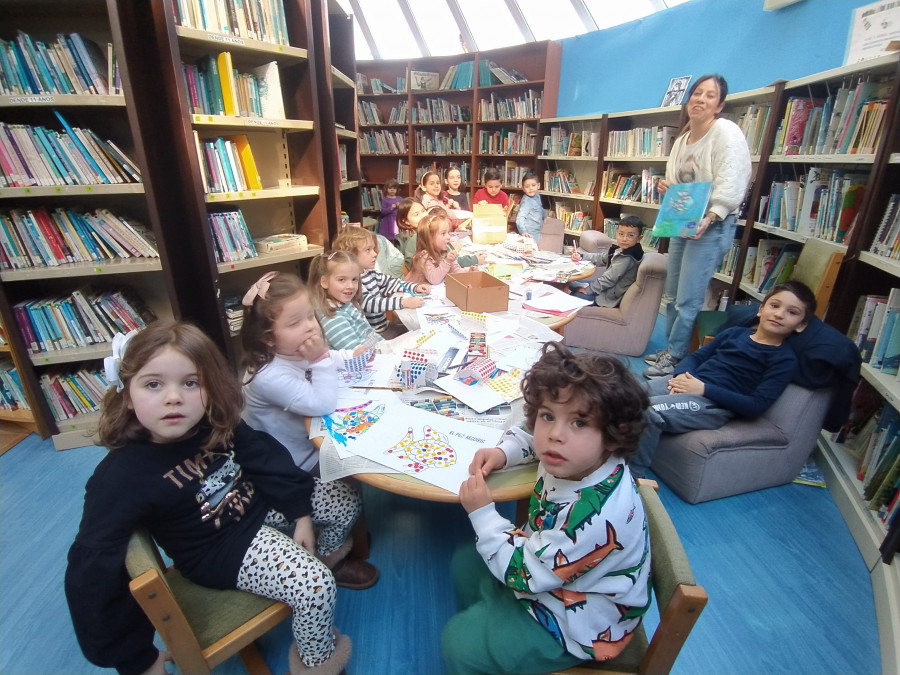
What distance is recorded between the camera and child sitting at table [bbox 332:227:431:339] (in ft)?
7.25

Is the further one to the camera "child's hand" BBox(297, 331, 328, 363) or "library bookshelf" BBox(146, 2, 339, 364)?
"library bookshelf" BBox(146, 2, 339, 364)

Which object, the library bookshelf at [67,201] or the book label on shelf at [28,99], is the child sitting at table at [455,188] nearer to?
the library bookshelf at [67,201]

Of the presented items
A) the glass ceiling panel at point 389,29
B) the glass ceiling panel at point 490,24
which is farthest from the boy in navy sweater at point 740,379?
the glass ceiling panel at point 389,29

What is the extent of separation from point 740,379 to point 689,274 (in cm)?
109

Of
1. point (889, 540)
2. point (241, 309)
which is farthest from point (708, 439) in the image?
point (241, 309)

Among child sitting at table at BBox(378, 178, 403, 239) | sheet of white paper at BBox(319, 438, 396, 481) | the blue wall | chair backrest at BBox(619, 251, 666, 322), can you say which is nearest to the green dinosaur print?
sheet of white paper at BBox(319, 438, 396, 481)

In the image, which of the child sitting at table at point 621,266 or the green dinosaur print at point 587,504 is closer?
the green dinosaur print at point 587,504

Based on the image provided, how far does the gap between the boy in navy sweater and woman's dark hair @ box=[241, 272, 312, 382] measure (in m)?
1.47

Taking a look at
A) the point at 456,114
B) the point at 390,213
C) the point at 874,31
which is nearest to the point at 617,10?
the point at 456,114

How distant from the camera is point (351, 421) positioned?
4.11ft

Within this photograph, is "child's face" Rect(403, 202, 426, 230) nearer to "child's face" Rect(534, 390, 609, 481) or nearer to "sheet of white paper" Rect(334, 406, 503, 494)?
"sheet of white paper" Rect(334, 406, 503, 494)

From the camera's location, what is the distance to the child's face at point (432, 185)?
4422mm

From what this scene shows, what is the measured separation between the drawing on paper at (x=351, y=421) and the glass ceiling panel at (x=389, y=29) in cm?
660

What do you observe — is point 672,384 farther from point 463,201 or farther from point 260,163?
point 463,201
